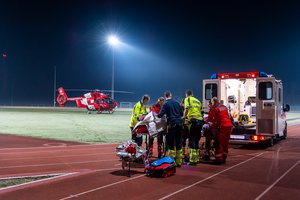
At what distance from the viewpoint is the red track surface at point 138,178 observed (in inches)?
250

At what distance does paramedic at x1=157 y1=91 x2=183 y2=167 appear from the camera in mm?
8867

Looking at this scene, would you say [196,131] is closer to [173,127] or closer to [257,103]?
[173,127]

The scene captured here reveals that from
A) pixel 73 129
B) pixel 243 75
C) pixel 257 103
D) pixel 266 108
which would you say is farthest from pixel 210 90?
pixel 73 129

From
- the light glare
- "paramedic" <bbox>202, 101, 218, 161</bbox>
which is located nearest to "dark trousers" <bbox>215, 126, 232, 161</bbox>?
"paramedic" <bbox>202, 101, 218, 161</bbox>

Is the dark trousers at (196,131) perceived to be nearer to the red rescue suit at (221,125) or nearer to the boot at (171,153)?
the red rescue suit at (221,125)

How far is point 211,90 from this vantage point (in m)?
14.5

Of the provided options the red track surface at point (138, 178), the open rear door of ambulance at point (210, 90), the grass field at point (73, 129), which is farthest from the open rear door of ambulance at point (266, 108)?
the grass field at point (73, 129)

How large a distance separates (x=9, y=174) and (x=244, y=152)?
7600 millimetres

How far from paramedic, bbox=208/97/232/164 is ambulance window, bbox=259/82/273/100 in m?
3.62

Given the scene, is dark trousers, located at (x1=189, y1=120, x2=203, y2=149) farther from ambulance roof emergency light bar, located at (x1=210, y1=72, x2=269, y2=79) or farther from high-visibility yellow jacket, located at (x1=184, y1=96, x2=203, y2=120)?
ambulance roof emergency light bar, located at (x1=210, y1=72, x2=269, y2=79)

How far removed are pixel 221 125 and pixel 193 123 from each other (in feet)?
2.72

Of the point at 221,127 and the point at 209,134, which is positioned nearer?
the point at 221,127

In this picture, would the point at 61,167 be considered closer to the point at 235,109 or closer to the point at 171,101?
the point at 171,101

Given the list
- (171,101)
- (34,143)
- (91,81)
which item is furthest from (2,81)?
(171,101)
